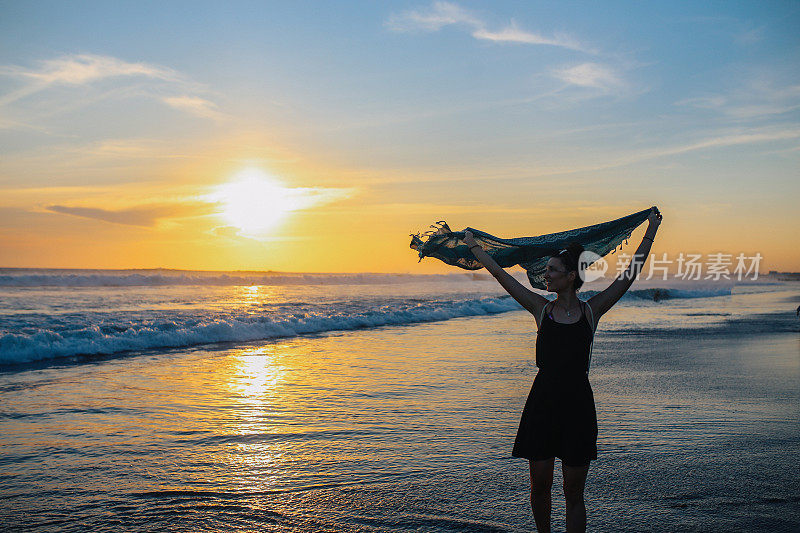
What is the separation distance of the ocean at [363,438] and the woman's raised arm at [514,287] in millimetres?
1603

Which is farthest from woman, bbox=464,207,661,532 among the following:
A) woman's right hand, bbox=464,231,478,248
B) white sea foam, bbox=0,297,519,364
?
white sea foam, bbox=0,297,519,364

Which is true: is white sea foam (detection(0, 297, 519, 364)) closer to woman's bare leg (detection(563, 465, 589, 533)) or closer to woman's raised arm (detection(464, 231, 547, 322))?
woman's raised arm (detection(464, 231, 547, 322))

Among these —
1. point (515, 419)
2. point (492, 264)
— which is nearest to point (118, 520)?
point (492, 264)

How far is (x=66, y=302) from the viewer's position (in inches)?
1089

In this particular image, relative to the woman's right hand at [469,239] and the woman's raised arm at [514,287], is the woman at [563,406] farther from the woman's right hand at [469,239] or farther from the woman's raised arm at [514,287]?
the woman's right hand at [469,239]

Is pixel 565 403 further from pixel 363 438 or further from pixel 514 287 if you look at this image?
pixel 363 438

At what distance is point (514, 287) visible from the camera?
4164 millimetres

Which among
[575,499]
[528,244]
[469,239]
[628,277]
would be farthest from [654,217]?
[575,499]

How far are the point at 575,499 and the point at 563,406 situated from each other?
0.56 metres

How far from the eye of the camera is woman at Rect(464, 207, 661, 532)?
378cm

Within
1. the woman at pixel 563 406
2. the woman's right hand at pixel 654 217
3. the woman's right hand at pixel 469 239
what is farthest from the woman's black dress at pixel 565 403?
the woman's right hand at pixel 654 217

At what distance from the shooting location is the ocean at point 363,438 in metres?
4.65

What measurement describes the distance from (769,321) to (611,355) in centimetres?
1235

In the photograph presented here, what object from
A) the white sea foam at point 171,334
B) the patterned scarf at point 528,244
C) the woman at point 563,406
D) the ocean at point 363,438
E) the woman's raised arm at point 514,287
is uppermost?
the patterned scarf at point 528,244
